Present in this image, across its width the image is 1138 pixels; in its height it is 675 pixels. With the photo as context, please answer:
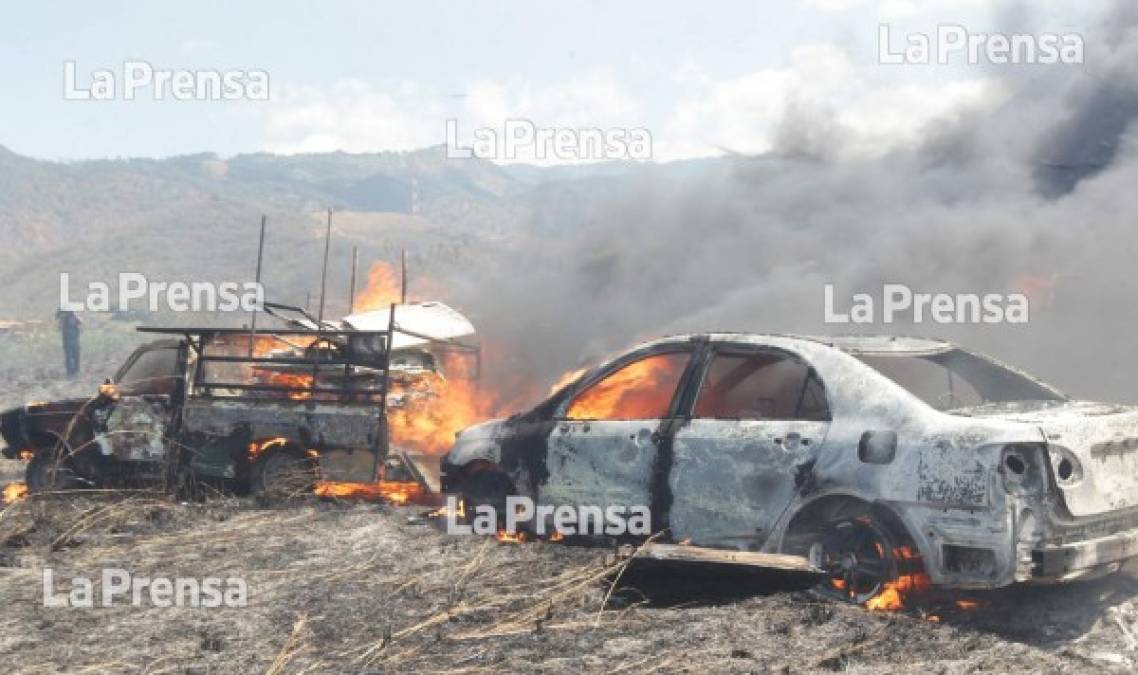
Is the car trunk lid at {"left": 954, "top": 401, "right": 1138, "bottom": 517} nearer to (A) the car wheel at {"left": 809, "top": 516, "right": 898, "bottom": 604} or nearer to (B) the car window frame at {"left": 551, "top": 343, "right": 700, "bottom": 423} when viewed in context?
(A) the car wheel at {"left": 809, "top": 516, "right": 898, "bottom": 604}

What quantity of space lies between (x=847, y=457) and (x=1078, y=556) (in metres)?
1.21

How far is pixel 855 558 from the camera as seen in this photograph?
18.8 feet

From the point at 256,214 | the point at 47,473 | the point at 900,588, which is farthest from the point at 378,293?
the point at 256,214

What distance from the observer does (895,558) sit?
5.59m

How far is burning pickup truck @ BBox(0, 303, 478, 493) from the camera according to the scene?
9.77 m

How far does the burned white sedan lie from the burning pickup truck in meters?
2.63

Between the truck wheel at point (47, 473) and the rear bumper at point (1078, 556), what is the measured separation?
9308 mm

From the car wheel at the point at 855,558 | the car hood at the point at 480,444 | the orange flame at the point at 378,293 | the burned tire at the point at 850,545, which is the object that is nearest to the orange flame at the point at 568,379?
the car hood at the point at 480,444

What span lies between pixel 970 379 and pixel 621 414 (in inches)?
88.8

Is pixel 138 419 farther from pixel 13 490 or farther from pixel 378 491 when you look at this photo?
Answer: pixel 378 491

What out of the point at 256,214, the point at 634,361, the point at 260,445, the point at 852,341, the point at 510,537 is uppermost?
the point at 256,214

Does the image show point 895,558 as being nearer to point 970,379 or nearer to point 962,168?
point 970,379

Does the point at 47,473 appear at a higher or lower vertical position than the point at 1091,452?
lower

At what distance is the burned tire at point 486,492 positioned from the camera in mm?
7438
